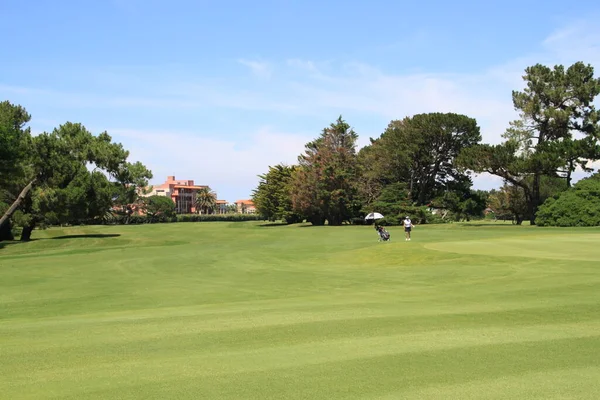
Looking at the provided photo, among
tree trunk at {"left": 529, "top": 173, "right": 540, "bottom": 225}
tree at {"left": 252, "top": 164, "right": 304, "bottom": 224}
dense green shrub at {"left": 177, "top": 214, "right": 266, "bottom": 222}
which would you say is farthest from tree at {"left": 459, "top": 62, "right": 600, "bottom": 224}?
dense green shrub at {"left": 177, "top": 214, "right": 266, "bottom": 222}

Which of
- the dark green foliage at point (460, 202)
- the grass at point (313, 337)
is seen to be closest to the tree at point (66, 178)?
the grass at point (313, 337)

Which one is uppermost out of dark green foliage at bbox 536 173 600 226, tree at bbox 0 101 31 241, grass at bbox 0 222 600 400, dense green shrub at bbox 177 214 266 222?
tree at bbox 0 101 31 241

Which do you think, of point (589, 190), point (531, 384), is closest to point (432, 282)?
point (531, 384)

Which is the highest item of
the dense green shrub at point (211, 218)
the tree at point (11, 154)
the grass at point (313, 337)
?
the tree at point (11, 154)

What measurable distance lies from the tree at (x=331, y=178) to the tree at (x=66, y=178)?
95.5 ft

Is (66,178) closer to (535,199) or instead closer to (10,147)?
(10,147)

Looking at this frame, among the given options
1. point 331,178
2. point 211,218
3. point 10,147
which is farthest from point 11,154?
point 211,218

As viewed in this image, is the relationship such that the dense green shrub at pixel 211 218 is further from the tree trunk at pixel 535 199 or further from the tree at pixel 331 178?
the tree trunk at pixel 535 199

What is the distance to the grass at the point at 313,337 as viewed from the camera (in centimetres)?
691

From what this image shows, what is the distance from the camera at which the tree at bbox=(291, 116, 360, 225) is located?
275ft

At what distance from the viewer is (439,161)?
83812 mm

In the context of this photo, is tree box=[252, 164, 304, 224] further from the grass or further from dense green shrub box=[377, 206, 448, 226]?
the grass

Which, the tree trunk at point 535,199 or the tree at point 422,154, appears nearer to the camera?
the tree trunk at point 535,199

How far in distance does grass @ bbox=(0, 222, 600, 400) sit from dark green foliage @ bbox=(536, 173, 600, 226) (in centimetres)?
4118
